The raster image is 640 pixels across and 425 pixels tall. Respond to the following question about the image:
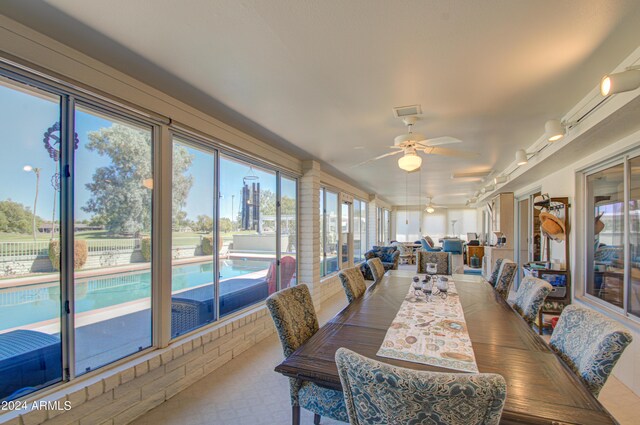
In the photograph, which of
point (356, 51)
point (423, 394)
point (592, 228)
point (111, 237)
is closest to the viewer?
point (423, 394)

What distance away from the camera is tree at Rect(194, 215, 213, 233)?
288cm

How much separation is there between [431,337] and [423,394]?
0.91 meters

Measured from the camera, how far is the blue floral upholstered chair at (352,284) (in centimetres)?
264

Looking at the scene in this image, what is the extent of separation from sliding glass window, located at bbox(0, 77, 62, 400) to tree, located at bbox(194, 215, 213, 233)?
1.16 metres

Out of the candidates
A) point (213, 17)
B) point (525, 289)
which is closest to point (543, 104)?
point (525, 289)

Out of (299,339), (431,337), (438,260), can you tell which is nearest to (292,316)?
(299,339)

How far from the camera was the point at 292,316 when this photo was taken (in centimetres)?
191

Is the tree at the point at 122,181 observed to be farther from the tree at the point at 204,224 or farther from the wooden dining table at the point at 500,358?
the wooden dining table at the point at 500,358

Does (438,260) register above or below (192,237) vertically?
below

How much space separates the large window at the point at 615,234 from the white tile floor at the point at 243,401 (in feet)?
2.82

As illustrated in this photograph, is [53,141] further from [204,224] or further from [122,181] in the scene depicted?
[204,224]

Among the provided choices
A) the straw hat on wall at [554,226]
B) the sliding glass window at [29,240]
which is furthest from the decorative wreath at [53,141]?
the straw hat on wall at [554,226]

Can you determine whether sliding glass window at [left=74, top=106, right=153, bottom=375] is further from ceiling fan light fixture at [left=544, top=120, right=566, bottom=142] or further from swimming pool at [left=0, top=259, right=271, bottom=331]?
ceiling fan light fixture at [left=544, top=120, right=566, bottom=142]

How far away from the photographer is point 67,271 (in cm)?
180
